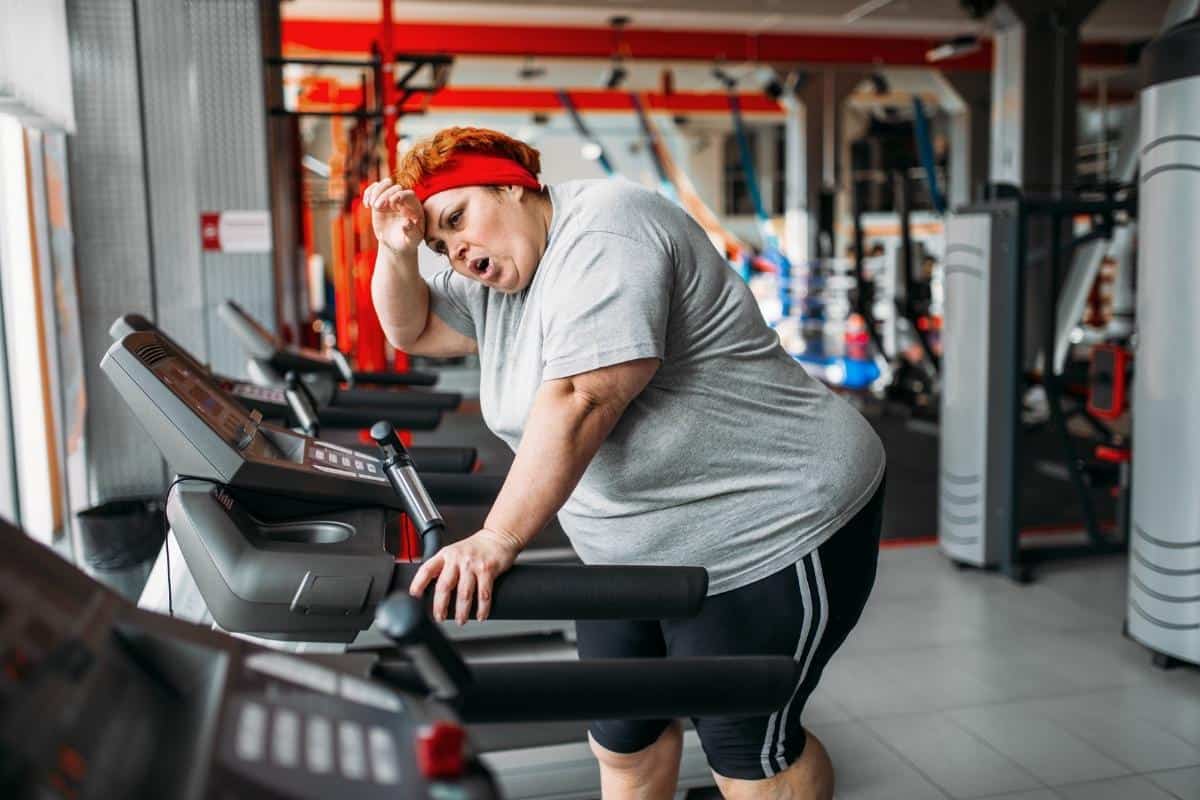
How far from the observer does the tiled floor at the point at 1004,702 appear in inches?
98.7

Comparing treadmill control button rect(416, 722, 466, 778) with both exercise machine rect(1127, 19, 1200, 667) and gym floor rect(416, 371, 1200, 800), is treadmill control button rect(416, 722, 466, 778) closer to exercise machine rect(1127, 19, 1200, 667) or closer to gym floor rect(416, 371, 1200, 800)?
gym floor rect(416, 371, 1200, 800)

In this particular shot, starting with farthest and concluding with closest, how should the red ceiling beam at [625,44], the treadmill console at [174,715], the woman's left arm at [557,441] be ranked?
the red ceiling beam at [625,44], the woman's left arm at [557,441], the treadmill console at [174,715]

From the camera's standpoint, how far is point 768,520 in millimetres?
1425

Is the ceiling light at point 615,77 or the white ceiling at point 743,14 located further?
the ceiling light at point 615,77

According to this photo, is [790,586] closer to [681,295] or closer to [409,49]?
[681,295]

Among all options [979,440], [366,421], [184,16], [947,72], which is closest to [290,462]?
[366,421]

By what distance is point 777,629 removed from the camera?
1.45m

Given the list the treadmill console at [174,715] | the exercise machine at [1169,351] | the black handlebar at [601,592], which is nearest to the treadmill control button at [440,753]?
the treadmill console at [174,715]

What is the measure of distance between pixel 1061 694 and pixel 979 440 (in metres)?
1.25

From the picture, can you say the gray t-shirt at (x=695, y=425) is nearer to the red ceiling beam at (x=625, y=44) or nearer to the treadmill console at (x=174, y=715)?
the treadmill console at (x=174, y=715)

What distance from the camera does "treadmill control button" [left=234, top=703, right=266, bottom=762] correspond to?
644 millimetres

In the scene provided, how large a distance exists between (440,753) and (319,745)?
2.9 inches

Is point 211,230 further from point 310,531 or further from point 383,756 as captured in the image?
point 383,756

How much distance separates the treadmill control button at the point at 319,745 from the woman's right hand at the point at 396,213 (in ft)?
2.53
